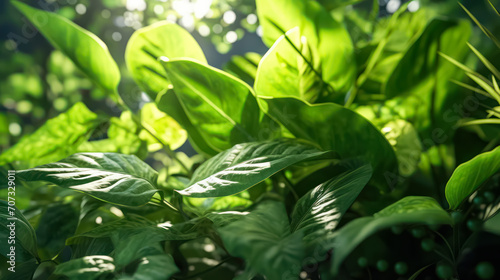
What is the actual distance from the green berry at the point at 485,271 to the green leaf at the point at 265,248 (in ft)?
0.36

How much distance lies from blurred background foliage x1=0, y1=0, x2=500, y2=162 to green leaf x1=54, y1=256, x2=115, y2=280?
0.33 metres

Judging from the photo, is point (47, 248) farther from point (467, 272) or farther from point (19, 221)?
point (467, 272)

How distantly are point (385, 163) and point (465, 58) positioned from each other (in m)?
0.12

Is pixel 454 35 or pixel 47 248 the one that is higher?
pixel 454 35

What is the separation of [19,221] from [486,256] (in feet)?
1.04

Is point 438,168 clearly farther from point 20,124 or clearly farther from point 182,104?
point 20,124

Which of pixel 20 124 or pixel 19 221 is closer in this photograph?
pixel 19 221

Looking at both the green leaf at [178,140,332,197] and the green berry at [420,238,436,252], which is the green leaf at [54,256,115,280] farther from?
the green berry at [420,238,436,252]

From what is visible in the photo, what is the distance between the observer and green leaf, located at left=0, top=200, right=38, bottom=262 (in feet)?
0.81

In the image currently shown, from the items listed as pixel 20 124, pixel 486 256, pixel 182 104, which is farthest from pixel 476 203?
pixel 20 124

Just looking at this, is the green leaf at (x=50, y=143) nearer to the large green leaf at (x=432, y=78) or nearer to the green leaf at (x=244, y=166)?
the green leaf at (x=244, y=166)

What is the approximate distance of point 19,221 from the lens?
Answer: 0.84ft

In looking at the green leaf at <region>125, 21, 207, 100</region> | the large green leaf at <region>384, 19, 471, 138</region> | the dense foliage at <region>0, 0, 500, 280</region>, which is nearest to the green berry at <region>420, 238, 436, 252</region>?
the dense foliage at <region>0, 0, 500, 280</region>

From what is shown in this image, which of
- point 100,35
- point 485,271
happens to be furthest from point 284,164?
point 100,35
